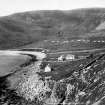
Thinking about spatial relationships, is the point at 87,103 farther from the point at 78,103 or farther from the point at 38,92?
the point at 38,92

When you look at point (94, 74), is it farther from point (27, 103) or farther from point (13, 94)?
point (13, 94)

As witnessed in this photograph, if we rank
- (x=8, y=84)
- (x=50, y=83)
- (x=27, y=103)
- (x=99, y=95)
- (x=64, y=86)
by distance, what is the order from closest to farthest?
(x=99, y=95) < (x=64, y=86) < (x=27, y=103) < (x=50, y=83) < (x=8, y=84)

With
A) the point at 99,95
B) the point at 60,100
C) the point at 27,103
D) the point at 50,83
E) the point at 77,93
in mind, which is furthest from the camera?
the point at 50,83

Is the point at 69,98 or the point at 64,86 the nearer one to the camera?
the point at 69,98

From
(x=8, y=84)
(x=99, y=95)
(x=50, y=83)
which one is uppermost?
(x=99, y=95)

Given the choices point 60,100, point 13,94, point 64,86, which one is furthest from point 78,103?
point 13,94

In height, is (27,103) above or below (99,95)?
below

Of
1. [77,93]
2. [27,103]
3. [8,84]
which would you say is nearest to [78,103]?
[77,93]

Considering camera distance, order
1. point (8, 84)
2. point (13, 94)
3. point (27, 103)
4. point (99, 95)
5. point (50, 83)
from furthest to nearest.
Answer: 1. point (8, 84)
2. point (13, 94)
3. point (50, 83)
4. point (27, 103)
5. point (99, 95)

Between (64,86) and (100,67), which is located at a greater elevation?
(100,67)
